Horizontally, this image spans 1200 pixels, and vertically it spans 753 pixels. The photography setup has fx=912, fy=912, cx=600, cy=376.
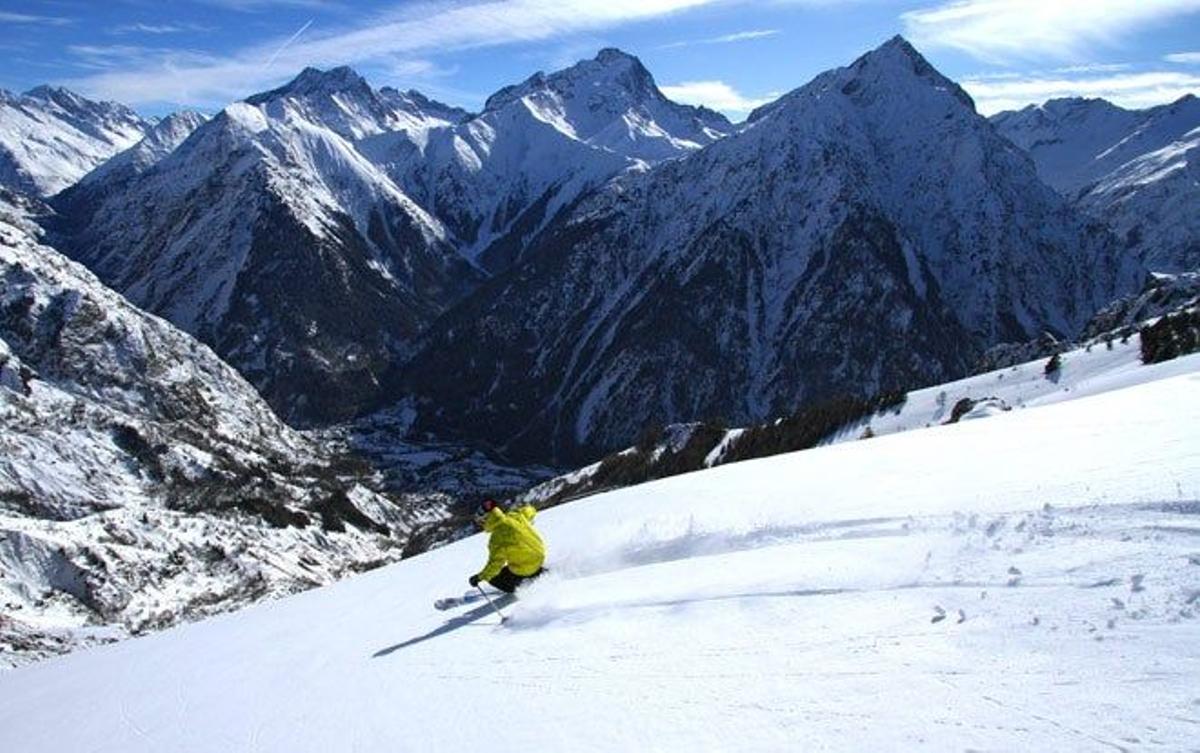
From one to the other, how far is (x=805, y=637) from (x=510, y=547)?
22.8ft

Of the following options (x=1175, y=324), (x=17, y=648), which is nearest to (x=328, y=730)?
(x=1175, y=324)

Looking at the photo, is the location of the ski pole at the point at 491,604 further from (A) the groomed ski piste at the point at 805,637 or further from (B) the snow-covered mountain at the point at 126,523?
(B) the snow-covered mountain at the point at 126,523

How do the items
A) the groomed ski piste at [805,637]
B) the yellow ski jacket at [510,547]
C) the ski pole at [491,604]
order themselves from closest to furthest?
the groomed ski piste at [805,637] < the ski pole at [491,604] < the yellow ski jacket at [510,547]

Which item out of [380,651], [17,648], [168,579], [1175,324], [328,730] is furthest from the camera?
[168,579]

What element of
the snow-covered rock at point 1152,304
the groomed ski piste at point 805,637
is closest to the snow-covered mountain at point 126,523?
the groomed ski piste at point 805,637

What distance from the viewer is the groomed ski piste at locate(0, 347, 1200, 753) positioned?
773cm

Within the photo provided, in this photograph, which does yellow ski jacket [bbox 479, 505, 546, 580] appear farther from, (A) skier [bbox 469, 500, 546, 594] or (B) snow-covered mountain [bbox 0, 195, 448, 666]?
(B) snow-covered mountain [bbox 0, 195, 448, 666]

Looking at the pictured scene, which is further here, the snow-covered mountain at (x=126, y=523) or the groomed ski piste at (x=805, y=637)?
the snow-covered mountain at (x=126, y=523)

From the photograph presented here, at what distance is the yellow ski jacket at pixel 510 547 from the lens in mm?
15547

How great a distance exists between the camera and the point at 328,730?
1109 cm

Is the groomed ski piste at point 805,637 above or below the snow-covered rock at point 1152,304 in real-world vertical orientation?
below

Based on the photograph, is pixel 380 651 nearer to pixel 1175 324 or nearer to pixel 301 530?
pixel 1175 324

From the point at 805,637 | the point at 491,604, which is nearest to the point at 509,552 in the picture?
the point at 491,604

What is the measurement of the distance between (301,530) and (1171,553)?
157 m
